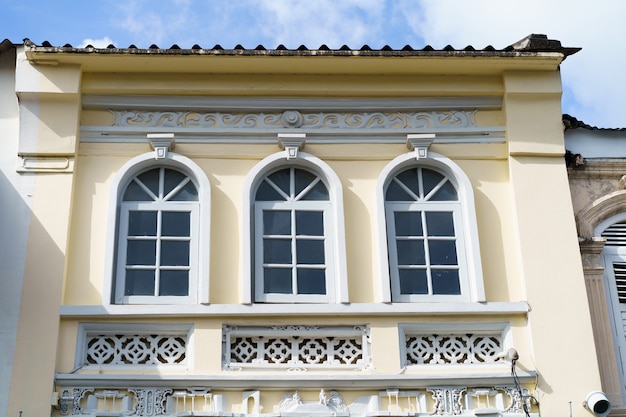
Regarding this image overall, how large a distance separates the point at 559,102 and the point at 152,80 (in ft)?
15.0

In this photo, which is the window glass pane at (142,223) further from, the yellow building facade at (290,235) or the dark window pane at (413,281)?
the dark window pane at (413,281)

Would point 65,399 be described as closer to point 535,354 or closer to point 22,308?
point 22,308

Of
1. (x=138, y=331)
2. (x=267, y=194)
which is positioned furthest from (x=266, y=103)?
(x=138, y=331)

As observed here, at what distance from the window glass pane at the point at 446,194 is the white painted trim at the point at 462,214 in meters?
0.06

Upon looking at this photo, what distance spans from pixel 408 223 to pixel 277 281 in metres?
1.59

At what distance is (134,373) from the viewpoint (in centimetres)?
1018

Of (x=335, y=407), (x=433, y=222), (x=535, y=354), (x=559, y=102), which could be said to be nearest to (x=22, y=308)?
(x=335, y=407)

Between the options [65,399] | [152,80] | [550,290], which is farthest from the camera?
[152,80]

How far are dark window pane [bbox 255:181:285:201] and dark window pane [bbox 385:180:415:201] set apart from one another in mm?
1171

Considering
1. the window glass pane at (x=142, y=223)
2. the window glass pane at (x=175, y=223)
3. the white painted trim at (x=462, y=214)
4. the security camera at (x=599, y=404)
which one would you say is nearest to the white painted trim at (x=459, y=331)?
the white painted trim at (x=462, y=214)

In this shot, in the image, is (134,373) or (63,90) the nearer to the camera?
(134,373)

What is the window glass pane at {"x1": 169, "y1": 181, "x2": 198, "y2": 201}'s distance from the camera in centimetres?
1120

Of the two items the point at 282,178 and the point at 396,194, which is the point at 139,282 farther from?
the point at 396,194

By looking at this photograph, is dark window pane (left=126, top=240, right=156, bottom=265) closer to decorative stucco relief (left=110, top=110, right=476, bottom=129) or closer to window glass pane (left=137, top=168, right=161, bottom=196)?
window glass pane (left=137, top=168, right=161, bottom=196)
